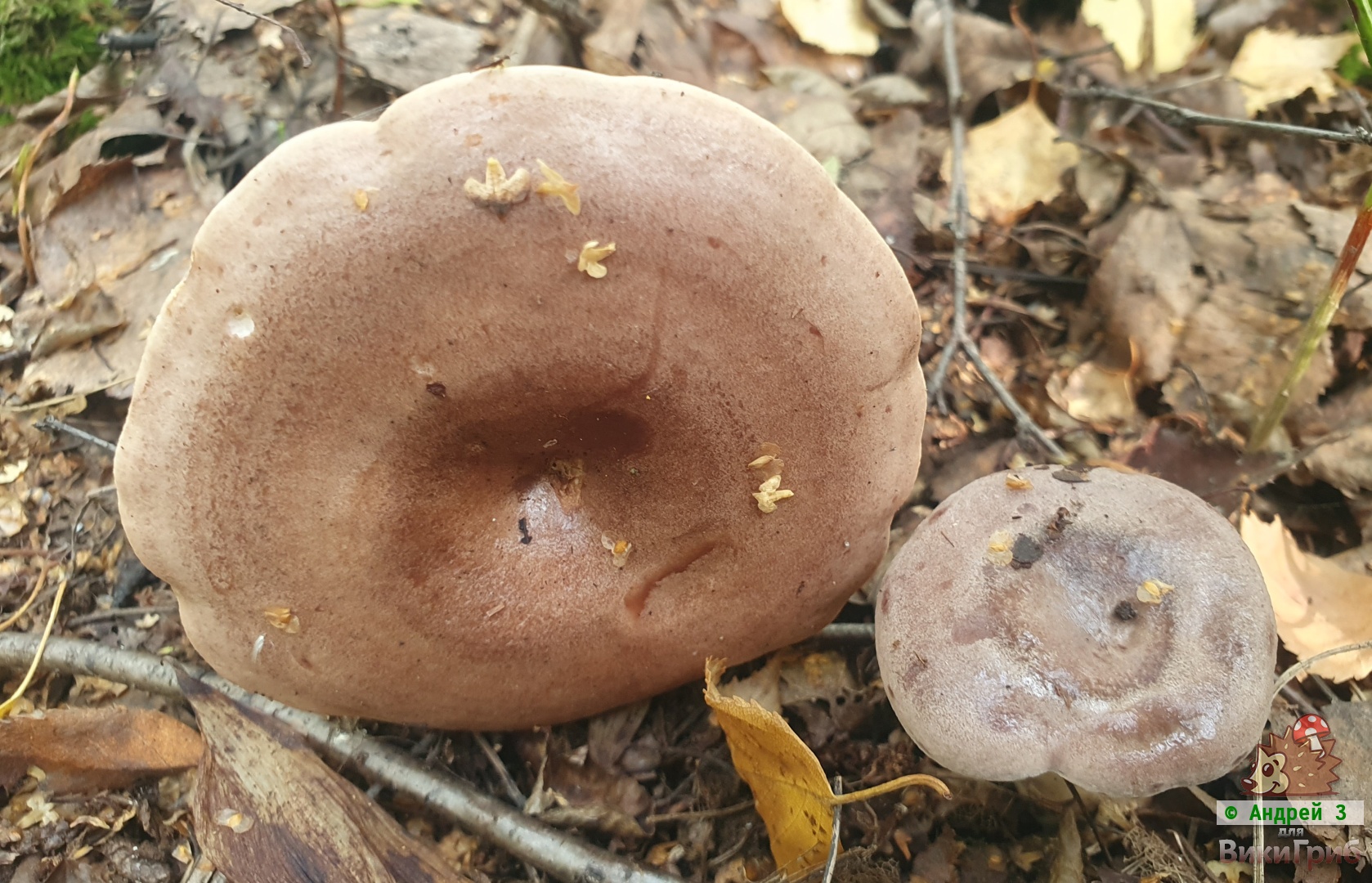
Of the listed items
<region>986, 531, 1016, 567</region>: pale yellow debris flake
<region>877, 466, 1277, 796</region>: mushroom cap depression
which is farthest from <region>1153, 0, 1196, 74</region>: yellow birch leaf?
<region>986, 531, 1016, 567</region>: pale yellow debris flake

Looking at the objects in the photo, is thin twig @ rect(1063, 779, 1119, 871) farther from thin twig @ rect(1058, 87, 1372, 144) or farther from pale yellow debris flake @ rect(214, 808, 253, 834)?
pale yellow debris flake @ rect(214, 808, 253, 834)

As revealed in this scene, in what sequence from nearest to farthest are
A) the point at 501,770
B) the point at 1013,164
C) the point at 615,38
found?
the point at 501,770 → the point at 1013,164 → the point at 615,38

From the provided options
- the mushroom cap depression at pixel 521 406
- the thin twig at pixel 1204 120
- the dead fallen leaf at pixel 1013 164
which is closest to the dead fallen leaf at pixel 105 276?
the mushroom cap depression at pixel 521 406

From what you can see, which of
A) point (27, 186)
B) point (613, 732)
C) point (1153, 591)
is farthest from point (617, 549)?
point (27, 186)

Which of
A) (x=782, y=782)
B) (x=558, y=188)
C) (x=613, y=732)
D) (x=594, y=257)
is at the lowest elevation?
(x=613, y=732)

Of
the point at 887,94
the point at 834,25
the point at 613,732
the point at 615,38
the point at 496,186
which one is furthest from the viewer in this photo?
the point at 834,25

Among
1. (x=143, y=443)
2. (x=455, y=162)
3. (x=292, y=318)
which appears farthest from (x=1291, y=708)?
(x=143, y=443)

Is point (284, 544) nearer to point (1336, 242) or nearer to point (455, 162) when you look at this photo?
point (455, 162)

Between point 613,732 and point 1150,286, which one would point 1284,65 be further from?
point 613,732
